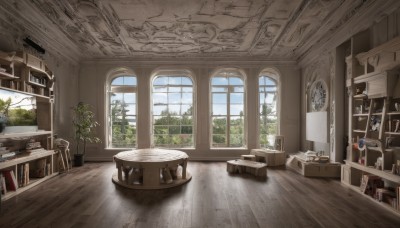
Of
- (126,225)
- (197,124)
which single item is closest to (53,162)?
(126,225)

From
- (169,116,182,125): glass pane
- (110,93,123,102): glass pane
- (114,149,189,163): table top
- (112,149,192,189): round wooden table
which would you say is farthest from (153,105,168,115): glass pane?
(112,149,192,189): round wooden table

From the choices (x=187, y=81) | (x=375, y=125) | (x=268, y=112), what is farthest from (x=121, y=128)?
(x=375, y=125)

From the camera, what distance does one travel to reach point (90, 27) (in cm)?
462

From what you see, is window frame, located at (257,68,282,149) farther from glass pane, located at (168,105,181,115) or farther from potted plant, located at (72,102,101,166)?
potted plant, located at (72,102,101,166)

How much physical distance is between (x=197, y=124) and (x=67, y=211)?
14.1 ft

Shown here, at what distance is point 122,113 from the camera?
705cm

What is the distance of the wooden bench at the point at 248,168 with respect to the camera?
479 centimetres

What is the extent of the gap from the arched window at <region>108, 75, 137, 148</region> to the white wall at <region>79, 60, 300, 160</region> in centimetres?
31

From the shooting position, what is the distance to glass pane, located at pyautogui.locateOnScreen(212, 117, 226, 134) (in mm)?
7059

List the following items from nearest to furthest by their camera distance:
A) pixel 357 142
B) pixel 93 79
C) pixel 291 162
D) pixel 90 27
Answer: pixel 357 142 < pixel 90 27 < pixel 291 162 < pixel 93 79

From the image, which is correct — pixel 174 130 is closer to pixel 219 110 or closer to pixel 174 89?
pixel 174 89

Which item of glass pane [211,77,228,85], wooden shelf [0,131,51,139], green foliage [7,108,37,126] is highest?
glass pane [211,77,228,85]

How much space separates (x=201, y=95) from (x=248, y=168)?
2773 mm

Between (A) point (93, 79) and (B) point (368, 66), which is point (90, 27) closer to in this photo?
(A) point (93, 79)
